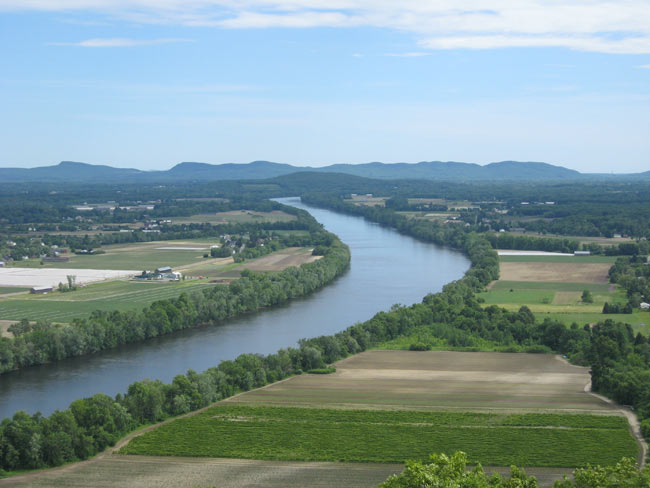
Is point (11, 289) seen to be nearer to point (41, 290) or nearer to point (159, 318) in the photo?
point (41, 290)

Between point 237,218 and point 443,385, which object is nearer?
point 443,385

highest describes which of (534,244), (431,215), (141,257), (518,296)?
(431,215)

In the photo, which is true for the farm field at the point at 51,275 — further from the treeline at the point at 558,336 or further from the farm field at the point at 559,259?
the farm field at the point at 559,259

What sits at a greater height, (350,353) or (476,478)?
(476,478)

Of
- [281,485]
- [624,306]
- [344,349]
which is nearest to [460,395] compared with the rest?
[344,349]

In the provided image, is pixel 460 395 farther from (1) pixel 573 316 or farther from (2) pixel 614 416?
(1) pixel 573 316

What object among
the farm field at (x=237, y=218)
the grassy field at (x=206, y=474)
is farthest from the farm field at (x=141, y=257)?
the grassy field at (x=206, y=474)

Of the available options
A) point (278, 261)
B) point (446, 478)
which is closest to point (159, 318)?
point (446, 478)

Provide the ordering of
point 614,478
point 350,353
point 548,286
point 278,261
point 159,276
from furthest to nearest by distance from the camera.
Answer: point 278,261 < point 159,276 < point 548,286 < point 350,353 < point 614,478

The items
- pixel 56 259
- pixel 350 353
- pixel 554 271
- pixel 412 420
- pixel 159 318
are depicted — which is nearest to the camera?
pixel 412 420
